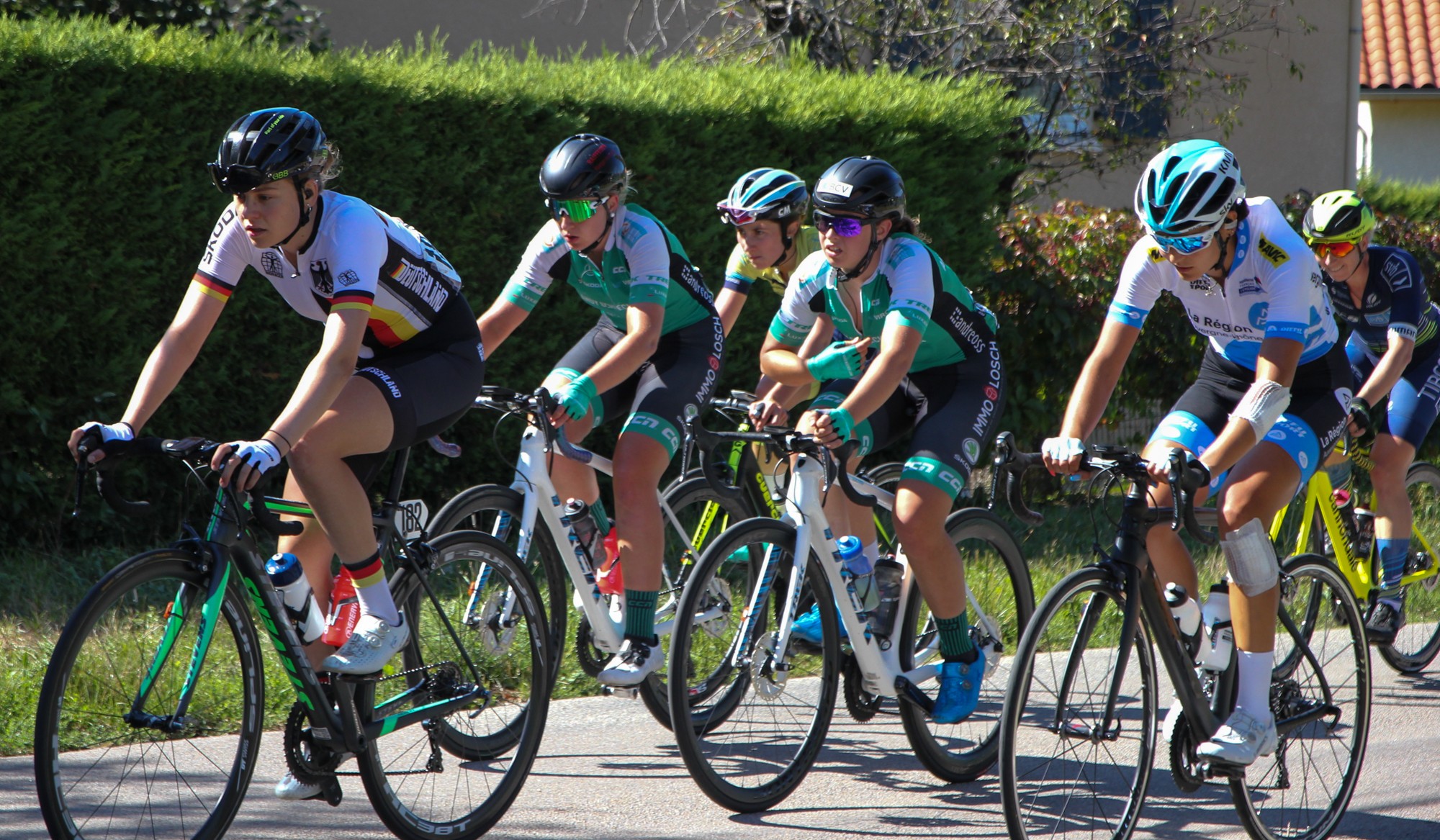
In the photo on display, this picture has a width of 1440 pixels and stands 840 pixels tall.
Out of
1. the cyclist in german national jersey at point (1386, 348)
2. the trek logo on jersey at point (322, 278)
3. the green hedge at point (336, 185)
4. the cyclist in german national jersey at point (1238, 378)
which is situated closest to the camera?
the trek logo on jersey at point (322, 278)

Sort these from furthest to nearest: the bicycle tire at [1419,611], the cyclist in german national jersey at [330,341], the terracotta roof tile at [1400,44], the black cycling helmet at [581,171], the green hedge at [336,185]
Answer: the terracotta roof tile at [1400,44] → the green hedge at [336,185] → the bicycle tire at [1419,611] → the black cycling helmet at [581,171] → the cyclist in german national jersey at [330,341]

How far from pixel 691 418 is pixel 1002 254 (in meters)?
5.37

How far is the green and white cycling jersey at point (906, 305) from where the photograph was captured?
4816mm

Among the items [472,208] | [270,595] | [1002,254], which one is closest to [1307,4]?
[1002,254]

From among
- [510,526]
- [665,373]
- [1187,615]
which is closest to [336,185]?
[665,373]

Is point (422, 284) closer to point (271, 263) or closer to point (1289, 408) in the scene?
point (271, 263)

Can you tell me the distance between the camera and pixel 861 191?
191 inches

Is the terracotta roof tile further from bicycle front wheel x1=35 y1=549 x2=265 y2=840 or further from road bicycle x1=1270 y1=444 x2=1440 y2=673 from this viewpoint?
bicycle front wheel x1=35 y1=549 x2=265 y2=840

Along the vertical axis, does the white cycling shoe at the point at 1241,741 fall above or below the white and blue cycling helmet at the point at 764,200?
below

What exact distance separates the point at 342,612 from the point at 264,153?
1294 mm

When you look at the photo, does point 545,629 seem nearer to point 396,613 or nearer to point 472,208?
point 396,613

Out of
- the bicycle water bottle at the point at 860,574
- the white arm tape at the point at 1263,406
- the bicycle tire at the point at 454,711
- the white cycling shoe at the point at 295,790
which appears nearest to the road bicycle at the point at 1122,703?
the white arm tape at the point at 1263,406

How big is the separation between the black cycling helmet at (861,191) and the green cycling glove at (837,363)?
1.80ft

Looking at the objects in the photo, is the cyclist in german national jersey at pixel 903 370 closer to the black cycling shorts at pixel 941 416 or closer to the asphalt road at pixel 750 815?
the black cycling shorts at pixel 941 416
